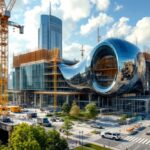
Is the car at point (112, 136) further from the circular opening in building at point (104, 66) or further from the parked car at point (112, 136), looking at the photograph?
the circular opening in building at point (104, 66)

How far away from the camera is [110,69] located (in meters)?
122

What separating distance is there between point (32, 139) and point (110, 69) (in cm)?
8277

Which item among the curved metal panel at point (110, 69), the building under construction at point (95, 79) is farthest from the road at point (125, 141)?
the building under construction at point (95, 79)

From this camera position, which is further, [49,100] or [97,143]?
[49,100]

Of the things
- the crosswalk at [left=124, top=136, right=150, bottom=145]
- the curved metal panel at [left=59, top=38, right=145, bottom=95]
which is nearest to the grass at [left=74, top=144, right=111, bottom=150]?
the crosswalk at [left=124, top=136, right=150, bottom=145]

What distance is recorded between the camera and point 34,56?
156 metres

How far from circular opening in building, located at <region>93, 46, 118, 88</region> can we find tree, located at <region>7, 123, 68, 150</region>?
234ft

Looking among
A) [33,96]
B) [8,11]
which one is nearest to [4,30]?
[8,11]

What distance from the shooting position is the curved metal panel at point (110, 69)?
353 ft

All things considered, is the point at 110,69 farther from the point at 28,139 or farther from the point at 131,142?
the point at 28,139

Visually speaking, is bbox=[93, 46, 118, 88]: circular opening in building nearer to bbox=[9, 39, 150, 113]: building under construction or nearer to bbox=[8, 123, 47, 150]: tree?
bbox=[9, 39, 150, 113]: building under construction

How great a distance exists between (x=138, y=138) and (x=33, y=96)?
99088 mm

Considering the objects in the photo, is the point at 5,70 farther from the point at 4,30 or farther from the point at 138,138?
the point at 138,138

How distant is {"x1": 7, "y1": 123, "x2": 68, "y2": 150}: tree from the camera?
40844mm
